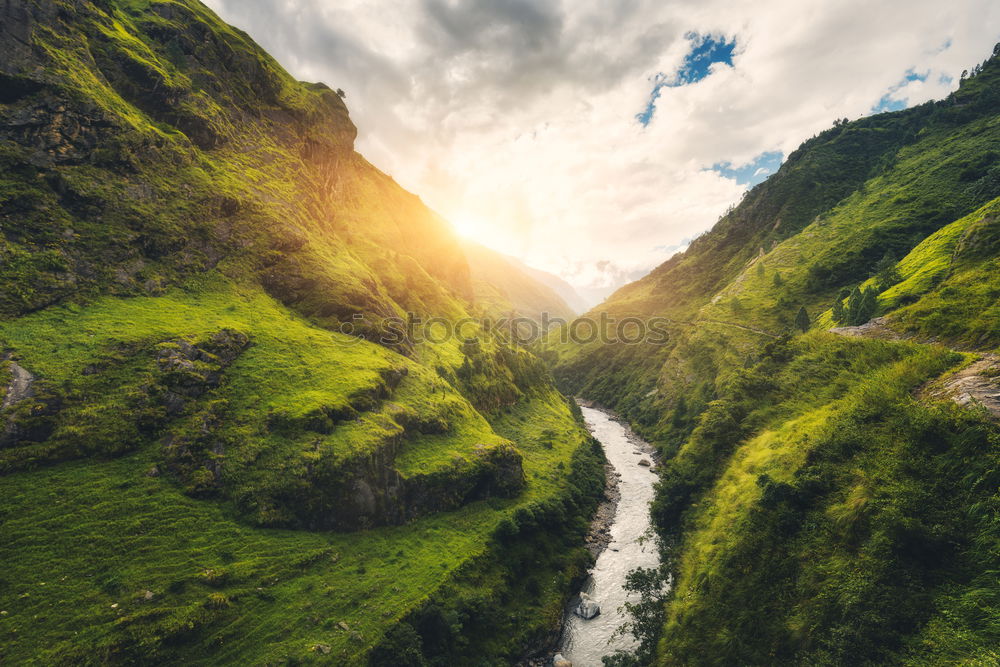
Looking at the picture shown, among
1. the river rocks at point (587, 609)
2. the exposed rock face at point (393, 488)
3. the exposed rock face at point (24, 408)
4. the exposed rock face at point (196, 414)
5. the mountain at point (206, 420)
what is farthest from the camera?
the river rocks at point (587, 609)

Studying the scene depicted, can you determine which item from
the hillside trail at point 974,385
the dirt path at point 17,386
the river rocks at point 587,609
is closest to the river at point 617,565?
the river rocks at point 587,609

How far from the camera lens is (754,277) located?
150625 mm

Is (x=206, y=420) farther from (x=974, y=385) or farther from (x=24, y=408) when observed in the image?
(x=974, y=385)

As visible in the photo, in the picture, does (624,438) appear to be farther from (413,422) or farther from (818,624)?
(818,624)

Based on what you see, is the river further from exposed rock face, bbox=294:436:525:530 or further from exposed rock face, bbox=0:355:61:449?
exposed rock face, bbox=0:355:61:449

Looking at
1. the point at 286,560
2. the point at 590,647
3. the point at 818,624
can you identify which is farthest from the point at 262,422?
the point at 818,624

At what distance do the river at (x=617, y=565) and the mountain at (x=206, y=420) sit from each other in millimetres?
4358

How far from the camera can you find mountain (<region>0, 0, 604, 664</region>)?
33625 millimetres

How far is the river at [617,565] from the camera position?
163 ft

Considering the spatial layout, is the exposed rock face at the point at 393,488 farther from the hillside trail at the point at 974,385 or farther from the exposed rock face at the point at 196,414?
the hillside trail at the point at 974,385

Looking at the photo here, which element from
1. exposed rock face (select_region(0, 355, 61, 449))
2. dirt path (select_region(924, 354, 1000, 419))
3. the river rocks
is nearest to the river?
the river rocks

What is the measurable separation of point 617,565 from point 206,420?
67.4 meters

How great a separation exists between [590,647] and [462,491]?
94.6 feet

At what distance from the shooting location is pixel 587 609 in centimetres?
5516
